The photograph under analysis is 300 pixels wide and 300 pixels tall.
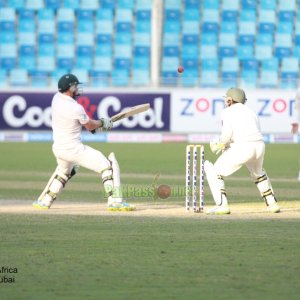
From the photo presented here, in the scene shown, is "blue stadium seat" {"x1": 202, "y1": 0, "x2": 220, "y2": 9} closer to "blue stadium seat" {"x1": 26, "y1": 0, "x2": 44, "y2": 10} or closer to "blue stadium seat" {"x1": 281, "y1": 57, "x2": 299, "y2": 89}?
"blue stadium seat" {"x1": 281, "y1": 57, "x2": 299, "y2": 89}

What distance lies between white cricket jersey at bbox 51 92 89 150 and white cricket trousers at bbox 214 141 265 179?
5.70 feet

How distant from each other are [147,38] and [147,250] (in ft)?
75.6

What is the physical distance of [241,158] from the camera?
1212 centimetres

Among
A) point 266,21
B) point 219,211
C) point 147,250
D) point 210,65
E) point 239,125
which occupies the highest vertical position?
point 266,21

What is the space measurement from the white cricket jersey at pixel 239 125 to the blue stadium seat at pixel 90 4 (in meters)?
20.5

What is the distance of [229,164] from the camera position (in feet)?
40.1

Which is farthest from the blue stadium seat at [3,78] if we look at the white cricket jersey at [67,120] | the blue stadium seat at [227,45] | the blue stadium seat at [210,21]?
the white cricket jersey at [67,120]

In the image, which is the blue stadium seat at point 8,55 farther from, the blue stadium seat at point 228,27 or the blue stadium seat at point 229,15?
the blue stadium seat at point 229,15

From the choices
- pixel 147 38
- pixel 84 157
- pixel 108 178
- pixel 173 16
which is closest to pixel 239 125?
pixel 108 178

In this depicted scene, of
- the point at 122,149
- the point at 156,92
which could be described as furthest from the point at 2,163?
the point at 156,92

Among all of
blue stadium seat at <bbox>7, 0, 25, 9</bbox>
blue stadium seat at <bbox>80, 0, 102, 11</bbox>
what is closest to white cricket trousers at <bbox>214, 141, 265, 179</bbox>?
blue stadium seat at <bbox>80, 0, 102, 11</bbox>

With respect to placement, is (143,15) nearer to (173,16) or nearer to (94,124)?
(173,16)

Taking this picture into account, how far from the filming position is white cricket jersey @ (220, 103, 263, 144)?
12141mm

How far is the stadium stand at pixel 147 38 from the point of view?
31219 millimetres
